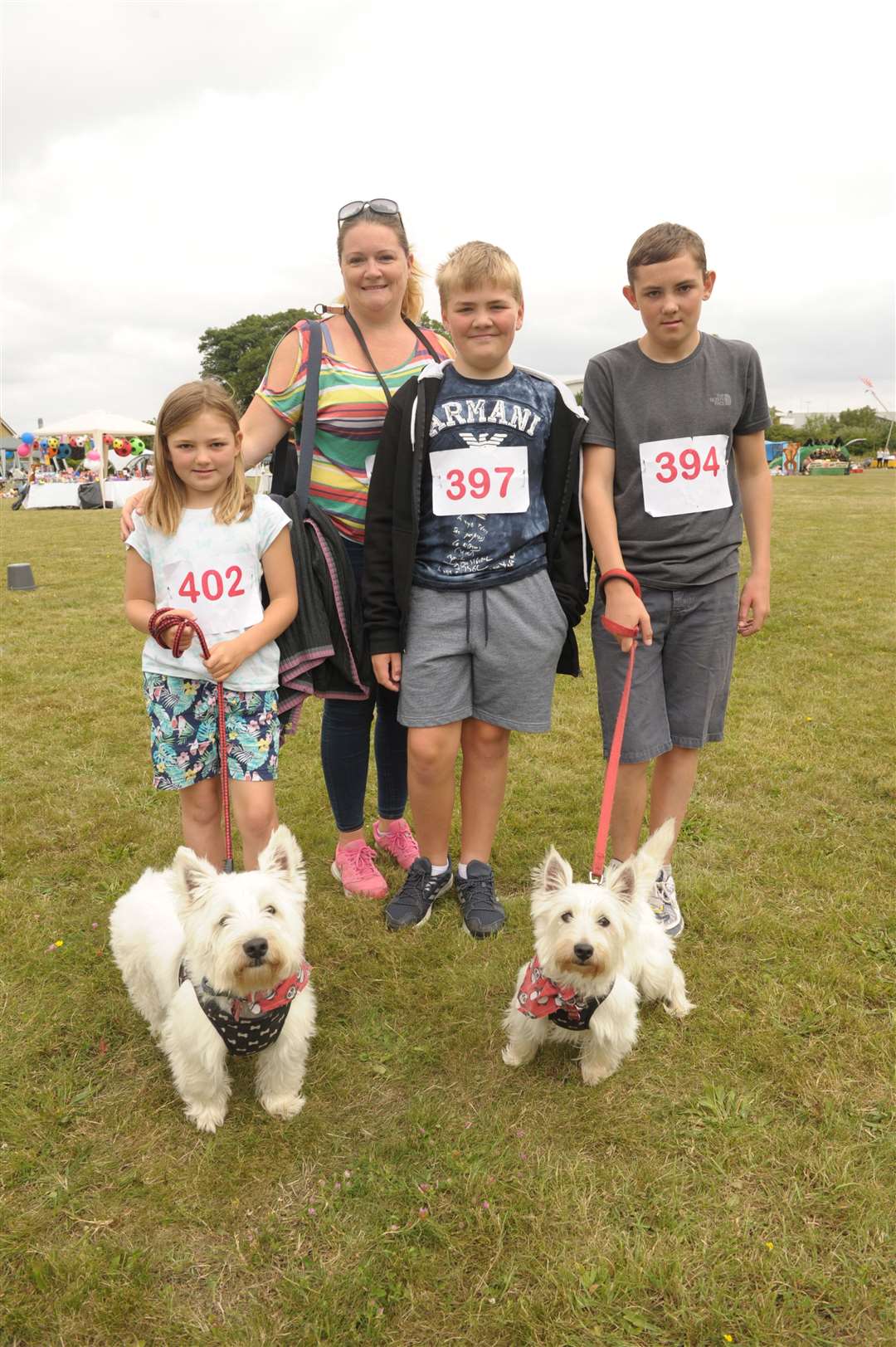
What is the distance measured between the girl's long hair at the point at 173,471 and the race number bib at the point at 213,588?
0.40 feet

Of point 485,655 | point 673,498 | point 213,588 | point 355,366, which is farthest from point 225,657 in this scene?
point 673,498

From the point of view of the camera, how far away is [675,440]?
284cm

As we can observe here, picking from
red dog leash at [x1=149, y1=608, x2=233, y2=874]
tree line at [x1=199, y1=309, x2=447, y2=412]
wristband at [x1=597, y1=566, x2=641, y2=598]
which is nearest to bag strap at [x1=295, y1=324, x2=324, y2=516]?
red dog leash at [x1=149, y1=608, x2=233, y2=874]

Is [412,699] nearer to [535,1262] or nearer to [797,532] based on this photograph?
[535,1262]

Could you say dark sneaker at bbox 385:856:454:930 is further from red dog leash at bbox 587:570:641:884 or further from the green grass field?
red dog leash at bbox 587:570:641:884

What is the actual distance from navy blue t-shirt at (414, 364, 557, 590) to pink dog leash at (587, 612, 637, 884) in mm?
399

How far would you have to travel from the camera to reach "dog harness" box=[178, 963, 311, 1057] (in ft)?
7.63

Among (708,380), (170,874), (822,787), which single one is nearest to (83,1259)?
(170,874)

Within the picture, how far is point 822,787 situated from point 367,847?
2722 mm

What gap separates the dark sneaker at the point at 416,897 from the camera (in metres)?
3.43

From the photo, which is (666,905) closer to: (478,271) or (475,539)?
(475,539)

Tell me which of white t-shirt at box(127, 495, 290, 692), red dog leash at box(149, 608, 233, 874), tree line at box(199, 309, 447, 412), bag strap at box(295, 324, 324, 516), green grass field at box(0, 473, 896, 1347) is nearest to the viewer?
green grass field at box(0, 473, 896, 1347)

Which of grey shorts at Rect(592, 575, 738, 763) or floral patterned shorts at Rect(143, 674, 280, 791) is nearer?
floral patterned shorts at Rect(143, 674, 280, 791)

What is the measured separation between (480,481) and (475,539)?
0.69 feet
